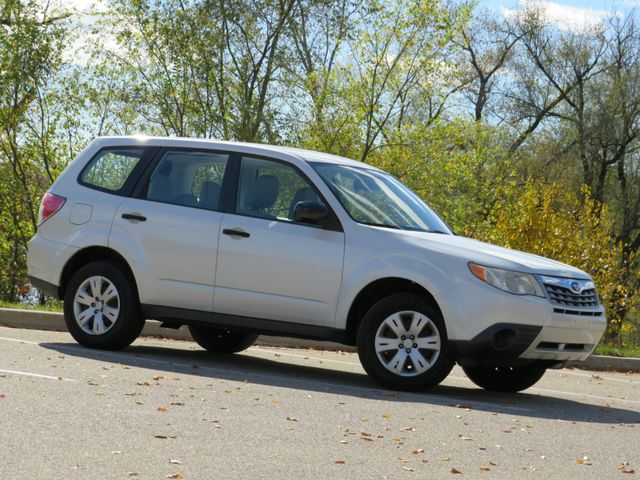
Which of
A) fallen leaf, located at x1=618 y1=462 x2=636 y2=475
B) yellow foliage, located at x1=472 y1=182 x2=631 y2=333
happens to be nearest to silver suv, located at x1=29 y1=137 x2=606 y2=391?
fallen leaf, located at x1=618 y1=462 x2=636 y2=475

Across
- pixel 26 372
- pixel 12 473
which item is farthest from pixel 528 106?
pixel 12 473

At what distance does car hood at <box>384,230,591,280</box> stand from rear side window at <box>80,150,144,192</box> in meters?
2.82

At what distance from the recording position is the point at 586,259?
70.2ft

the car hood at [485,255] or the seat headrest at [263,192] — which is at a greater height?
the seat headrest at [263,192]

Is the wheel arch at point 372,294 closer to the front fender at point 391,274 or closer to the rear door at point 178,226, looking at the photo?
the front fender at point 391,274

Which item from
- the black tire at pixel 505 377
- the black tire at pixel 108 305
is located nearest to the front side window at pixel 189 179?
the black tire at pixel 108 305

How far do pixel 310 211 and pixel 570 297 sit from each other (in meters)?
2.23

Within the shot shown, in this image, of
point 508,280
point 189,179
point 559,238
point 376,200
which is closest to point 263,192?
point 189,179

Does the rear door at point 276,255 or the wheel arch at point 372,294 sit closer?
the wheel arch at point 372,294

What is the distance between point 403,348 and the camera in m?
9.55

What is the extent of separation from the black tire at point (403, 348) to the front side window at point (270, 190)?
1184 millimetres

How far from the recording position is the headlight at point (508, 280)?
9.27 m

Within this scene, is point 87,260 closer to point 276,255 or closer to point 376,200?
point 276,255

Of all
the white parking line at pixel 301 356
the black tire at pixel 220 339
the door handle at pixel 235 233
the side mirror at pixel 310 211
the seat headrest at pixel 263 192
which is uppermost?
the seat headrest at pixel 263 192
